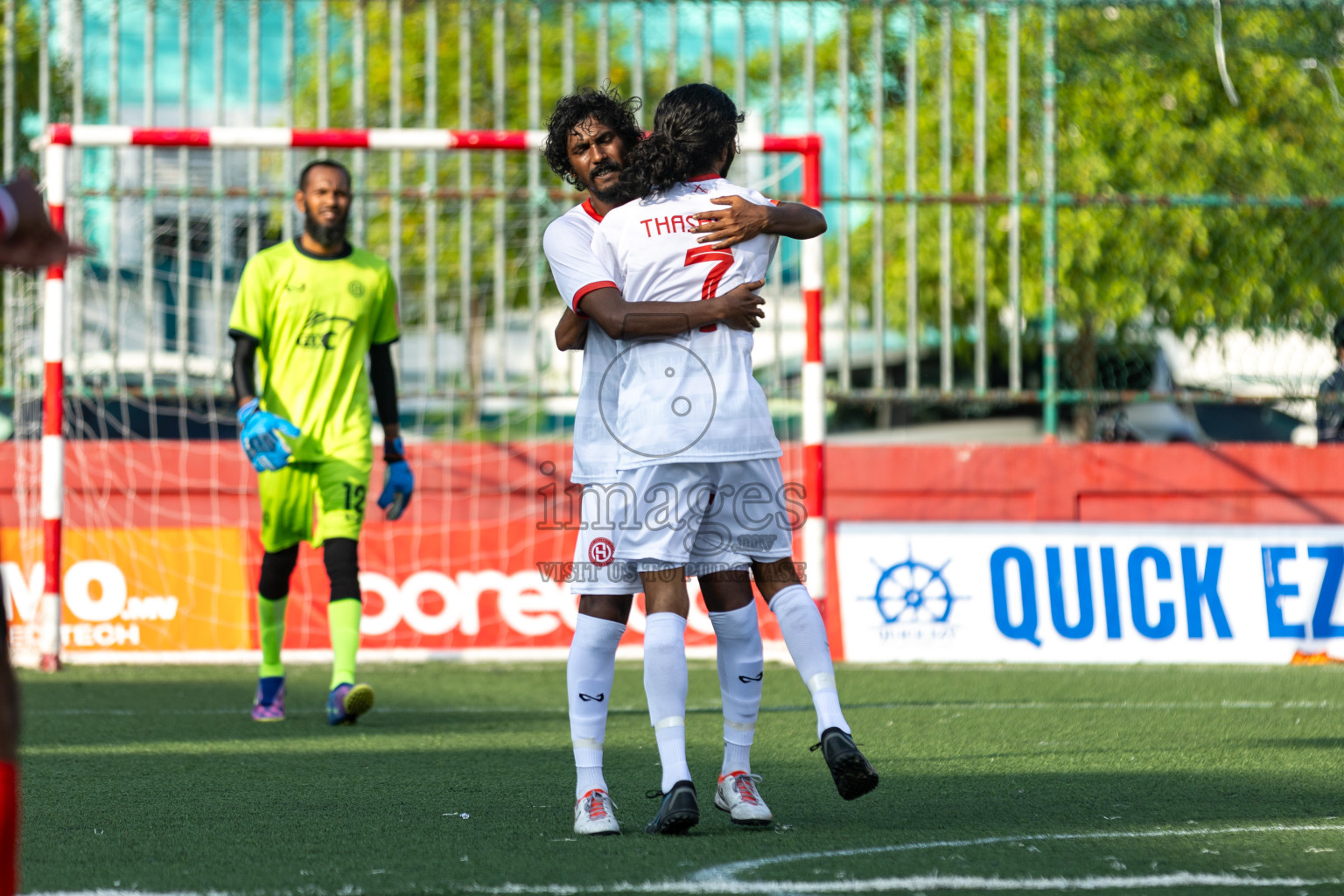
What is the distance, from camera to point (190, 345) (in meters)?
9.69

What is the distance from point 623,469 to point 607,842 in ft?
2.80

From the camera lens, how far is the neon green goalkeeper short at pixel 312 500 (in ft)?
19.3

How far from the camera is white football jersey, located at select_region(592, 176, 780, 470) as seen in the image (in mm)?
3631

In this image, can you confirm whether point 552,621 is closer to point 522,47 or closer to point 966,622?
point 966,622

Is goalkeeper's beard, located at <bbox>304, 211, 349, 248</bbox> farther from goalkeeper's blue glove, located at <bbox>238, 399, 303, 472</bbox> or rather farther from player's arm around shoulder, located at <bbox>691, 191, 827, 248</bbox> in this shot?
player's arm around shoulder, located at <bbox>691, 191, 827, 248</bbox>

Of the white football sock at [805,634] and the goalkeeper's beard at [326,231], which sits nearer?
the white football sock at [805,634]

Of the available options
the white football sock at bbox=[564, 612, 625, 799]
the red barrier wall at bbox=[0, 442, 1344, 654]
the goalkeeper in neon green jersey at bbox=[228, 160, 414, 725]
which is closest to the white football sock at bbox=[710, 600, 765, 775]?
the white football sock at bbox=[564, 612, 625, 799]

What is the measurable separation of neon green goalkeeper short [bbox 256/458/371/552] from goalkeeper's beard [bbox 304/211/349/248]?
86 cm

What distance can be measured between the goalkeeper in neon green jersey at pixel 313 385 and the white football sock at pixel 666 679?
7.78 ft

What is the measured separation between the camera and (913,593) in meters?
8.16

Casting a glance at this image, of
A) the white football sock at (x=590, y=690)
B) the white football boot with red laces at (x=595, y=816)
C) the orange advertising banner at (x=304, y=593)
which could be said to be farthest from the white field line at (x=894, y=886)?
the orange advertising banner at (x=304, y=593)

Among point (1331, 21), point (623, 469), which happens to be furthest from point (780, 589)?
point (1331, 21)

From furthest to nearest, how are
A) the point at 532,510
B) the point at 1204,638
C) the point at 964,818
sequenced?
the point at 532,510
the point at 1204,638
the point at 964,818

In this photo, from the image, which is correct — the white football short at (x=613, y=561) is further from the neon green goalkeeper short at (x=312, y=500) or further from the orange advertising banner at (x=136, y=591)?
the orange advertising banner at (x=136, y=591)
